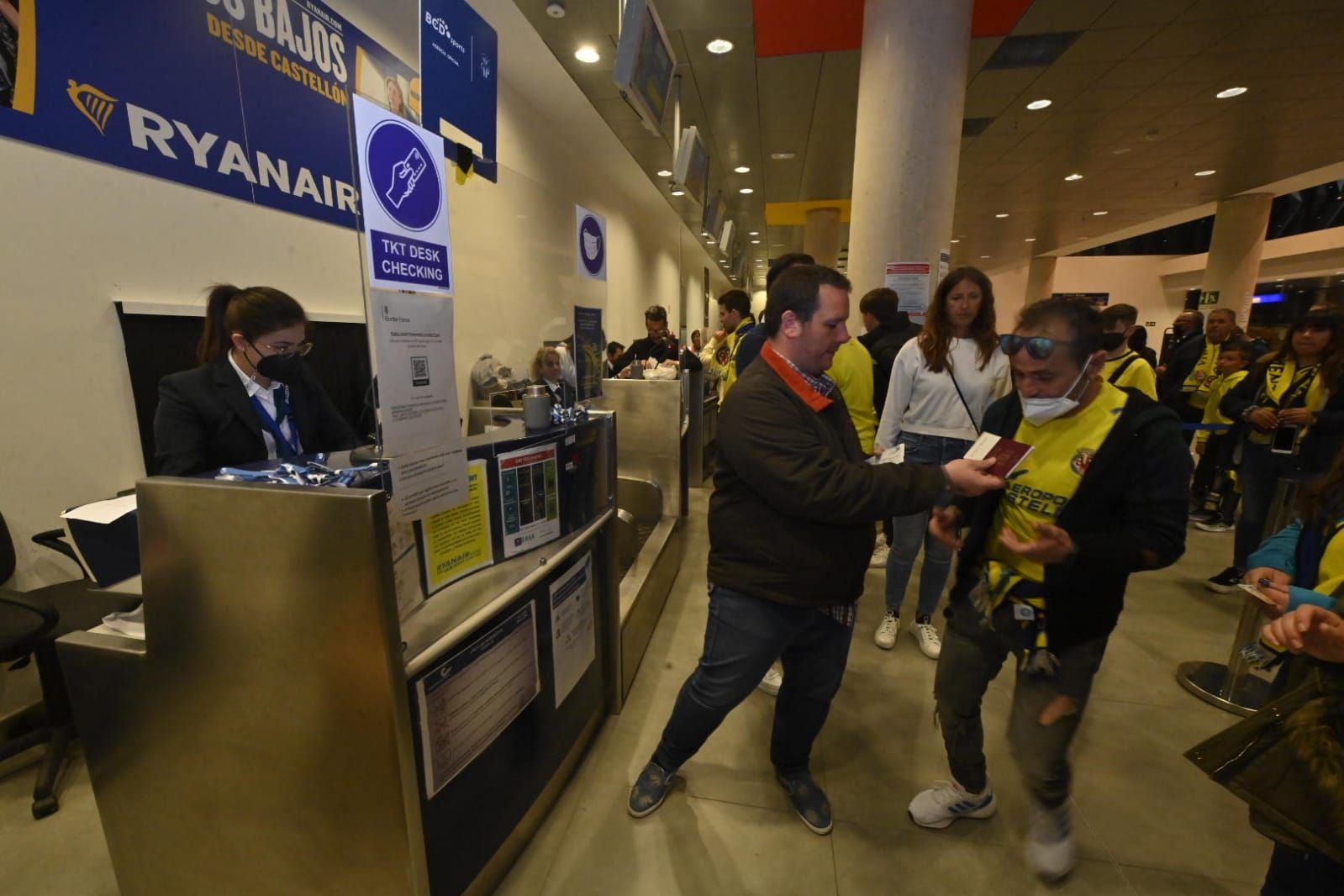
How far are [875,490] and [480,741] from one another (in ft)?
3.72

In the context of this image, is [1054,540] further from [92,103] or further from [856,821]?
[92,103]

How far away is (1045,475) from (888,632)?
5.27 feet

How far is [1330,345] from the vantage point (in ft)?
8.66

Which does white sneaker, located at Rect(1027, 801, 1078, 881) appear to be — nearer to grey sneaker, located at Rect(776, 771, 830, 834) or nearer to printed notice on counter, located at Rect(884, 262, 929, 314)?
grey sneaker, located at Rect(776, 771, 830, 834)

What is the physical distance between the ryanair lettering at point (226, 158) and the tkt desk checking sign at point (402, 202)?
112 cm

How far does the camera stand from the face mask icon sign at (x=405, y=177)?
42.5 inches

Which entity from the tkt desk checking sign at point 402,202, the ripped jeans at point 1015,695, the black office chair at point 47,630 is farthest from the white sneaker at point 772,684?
the black office chair at point 47,630

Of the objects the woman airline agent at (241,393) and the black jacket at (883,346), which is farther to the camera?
the black jacket at (883,346)

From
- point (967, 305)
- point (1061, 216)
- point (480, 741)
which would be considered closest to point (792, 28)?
point (967, 305)

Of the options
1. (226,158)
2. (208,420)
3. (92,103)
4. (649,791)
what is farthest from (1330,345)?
(92,103)

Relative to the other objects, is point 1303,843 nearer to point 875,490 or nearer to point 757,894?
point 875,490

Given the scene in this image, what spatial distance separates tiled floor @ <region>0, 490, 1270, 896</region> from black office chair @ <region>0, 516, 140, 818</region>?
0.10 metres

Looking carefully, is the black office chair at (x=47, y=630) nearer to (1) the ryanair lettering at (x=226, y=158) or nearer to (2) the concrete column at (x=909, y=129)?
(1) the ryanair lettering at (x=226, y=158)

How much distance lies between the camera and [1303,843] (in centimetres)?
98
